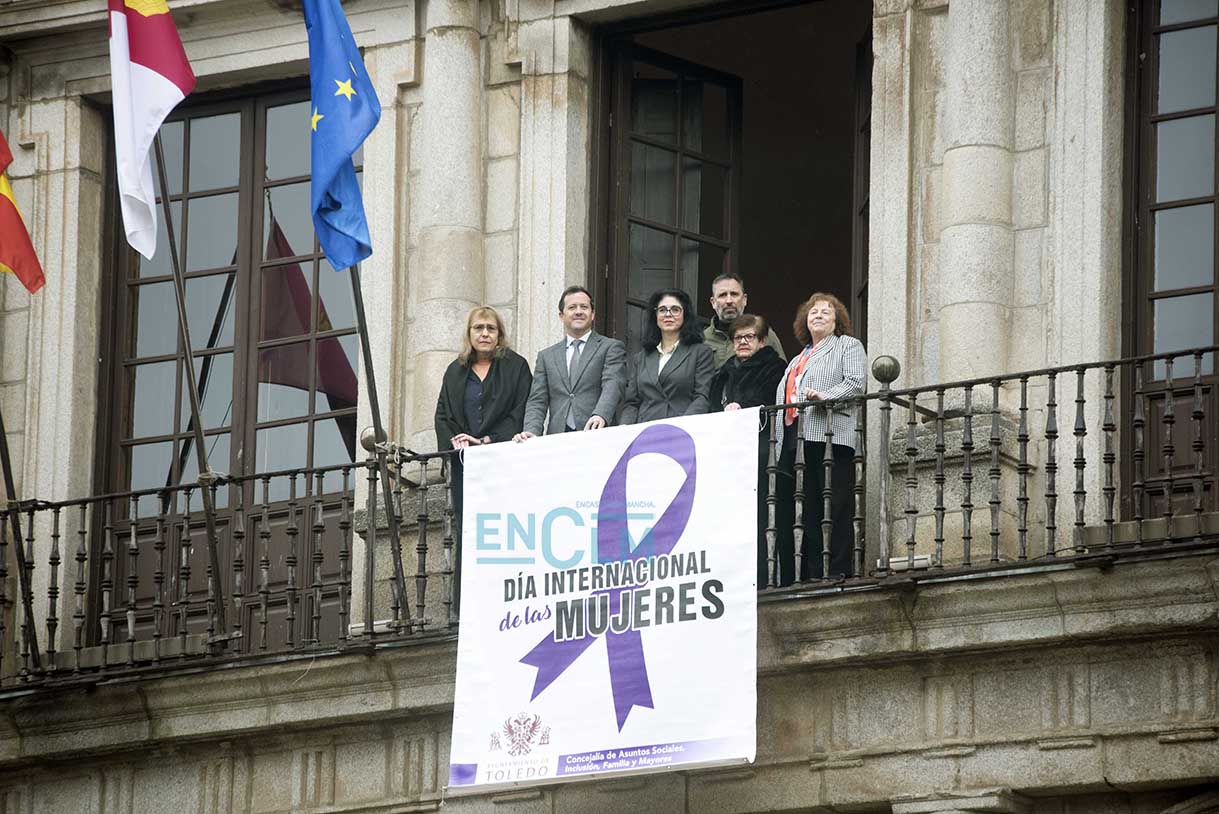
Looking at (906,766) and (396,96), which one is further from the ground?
(396,96)

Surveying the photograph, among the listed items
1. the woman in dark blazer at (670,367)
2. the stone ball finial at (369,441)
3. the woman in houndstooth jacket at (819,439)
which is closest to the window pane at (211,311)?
the stone ball finial at (369,441)

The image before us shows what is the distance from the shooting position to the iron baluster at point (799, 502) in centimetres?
1631

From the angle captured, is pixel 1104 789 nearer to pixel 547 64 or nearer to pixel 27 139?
pixel 547 64

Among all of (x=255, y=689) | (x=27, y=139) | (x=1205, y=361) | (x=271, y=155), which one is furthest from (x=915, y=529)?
(x=27, y=139)

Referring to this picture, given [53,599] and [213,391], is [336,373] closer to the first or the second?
[213,391]

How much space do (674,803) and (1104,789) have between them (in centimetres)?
211

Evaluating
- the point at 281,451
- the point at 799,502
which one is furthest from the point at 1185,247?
the point at 281,451

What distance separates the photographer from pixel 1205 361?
16.8 meters

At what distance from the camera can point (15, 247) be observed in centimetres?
1872

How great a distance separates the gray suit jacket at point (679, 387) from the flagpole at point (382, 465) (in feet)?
4.13

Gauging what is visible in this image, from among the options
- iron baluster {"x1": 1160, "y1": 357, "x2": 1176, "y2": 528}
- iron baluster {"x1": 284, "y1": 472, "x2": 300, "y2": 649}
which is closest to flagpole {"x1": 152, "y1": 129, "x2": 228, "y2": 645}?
iron baluster {"x1": 284, "y1": 472, "x2": 300, "y2": 649}

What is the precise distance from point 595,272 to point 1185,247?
3300 millimetres

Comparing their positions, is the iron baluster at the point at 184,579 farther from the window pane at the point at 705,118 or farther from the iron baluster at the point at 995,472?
the iron baluster at the point at 995,472

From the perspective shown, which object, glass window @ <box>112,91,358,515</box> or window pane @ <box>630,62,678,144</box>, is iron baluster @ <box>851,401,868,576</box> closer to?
window pane @ <box>630,62,678,144</box>
